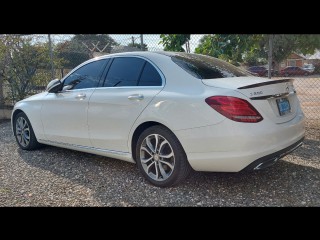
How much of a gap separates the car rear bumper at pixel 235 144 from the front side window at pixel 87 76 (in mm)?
1654

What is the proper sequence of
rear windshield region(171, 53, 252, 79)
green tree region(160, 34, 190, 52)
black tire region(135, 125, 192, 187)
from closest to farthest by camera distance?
1. black tire region(135, 125, 192, 187)
2. rear windshield region(171, 53, 252, 79)
3. green tree region(160, 34, 190, 52)

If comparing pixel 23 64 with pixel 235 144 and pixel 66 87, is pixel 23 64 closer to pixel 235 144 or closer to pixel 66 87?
pixel 66 87

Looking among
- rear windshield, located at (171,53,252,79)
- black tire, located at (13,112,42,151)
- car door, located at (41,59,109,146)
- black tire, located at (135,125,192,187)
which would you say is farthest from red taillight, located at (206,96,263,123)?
black tire, located at (13,112,42,151)

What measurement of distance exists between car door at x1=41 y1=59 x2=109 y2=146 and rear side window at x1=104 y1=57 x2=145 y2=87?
0.73 ft

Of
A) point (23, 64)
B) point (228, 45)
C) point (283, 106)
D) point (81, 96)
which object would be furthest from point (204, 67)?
point (23, 64)

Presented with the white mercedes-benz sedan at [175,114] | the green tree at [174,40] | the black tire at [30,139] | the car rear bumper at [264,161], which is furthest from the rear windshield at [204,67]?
the black tire at [30,139]

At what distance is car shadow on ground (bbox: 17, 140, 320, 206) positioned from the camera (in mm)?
3027

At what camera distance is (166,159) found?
10.9 ft

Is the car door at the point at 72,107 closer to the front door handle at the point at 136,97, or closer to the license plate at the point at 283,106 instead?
the front door handle at the point at 136,97

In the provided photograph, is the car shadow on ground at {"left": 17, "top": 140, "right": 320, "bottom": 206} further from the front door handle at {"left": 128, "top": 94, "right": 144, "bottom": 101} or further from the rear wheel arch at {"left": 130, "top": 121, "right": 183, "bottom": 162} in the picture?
the front door handle at {"left": 128, "top": 94, "right": 144, "bottom": 101}
